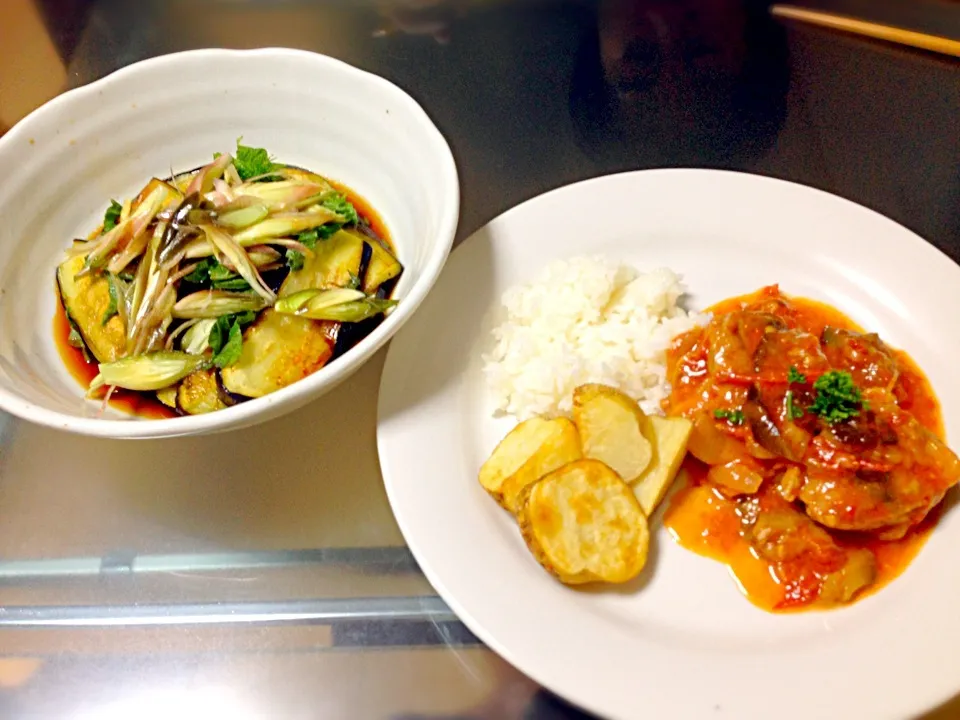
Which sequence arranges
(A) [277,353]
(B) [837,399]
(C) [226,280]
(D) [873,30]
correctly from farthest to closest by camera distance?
(D) [873,30] → (C) [226,280] → (A) [277,353] → (B) [837,399]

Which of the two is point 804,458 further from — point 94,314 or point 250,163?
point 94,314

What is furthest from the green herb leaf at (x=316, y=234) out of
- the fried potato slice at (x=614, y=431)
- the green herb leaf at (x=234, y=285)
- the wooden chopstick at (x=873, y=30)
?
the wooden chopstick at (x=873, y=30)

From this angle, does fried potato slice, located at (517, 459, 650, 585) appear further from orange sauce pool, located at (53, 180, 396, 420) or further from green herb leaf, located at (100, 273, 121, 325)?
green herb leaf, located at (100, 273, 121, 325)

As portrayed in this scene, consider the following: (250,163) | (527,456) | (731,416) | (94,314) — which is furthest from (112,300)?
(731,416)

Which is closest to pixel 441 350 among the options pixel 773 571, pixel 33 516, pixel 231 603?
pixel 231 603

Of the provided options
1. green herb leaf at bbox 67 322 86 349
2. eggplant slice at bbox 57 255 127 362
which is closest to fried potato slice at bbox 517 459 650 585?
eggplant slice at bbox 57 255 127 362

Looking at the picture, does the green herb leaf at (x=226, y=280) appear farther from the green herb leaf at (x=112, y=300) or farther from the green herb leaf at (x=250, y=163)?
the green herb leaf at (x=250, y=163)

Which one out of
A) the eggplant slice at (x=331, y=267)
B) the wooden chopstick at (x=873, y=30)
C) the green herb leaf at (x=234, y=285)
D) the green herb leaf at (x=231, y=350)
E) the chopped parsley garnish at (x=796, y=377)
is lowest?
the chopped parsley garnish at (x=796, y=377)

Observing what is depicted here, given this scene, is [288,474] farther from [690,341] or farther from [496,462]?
[690,341]
